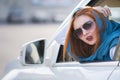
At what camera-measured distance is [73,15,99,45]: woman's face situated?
11.0 feet

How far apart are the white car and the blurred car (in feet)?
40.5

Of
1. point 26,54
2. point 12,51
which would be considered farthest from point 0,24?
point 26,54

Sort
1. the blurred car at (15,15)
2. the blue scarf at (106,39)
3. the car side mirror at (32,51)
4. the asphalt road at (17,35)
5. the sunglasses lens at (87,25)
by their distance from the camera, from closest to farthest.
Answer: the blue scarf at (106,39), the sunglasses lens at (87,25), the car side mirror at (32,51), the asphalt road at (17,35), the blurred car at (15,15)

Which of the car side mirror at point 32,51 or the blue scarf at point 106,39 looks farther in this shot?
the car side mirror at point 32,51

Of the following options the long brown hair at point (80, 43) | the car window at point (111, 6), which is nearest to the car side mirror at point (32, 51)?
the car window at point (111, 6)

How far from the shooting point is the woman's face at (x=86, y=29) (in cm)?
335

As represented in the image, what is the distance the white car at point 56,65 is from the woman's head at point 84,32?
113 millimetres

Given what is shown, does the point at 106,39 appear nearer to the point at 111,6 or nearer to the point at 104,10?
the point at 104,10

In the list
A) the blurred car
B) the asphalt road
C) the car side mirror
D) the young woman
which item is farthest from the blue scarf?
the blurred car

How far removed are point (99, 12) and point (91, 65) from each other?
411 mm

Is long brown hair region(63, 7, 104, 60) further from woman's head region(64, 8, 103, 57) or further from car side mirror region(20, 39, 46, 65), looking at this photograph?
car side mirror region(20, 39, 46, 65)

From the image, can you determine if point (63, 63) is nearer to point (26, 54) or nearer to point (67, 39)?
point (67, 39)

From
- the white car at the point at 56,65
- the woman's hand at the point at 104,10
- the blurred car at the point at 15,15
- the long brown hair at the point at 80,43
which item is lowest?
the white car at the point at 56,65

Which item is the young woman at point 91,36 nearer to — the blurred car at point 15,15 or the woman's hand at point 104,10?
the woman's hand at point 104,10
